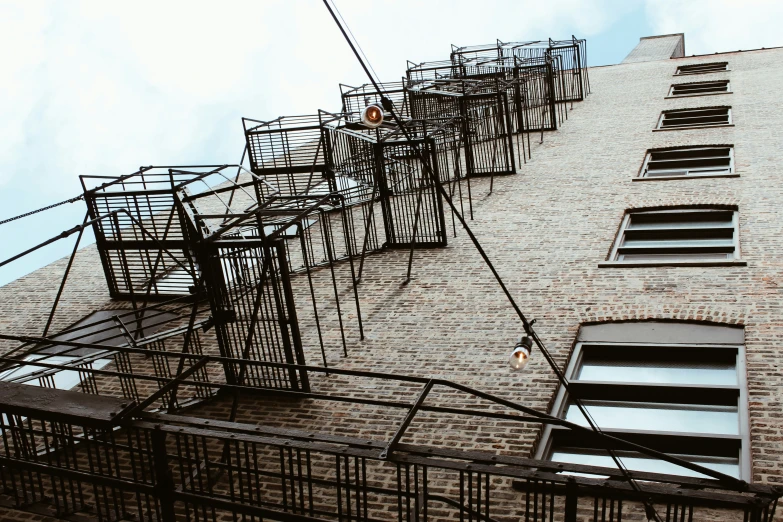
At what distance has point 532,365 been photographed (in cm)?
1053

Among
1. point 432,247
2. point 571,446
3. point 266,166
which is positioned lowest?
point 571,446

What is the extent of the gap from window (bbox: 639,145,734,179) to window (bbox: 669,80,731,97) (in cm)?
716

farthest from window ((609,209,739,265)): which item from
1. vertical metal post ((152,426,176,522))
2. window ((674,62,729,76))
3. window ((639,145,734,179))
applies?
window ((674,62,729,76))

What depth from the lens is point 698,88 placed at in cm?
2719

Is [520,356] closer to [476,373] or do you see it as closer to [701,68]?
[476,373]

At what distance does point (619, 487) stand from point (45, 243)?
832 cm

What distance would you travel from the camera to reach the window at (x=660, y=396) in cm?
868

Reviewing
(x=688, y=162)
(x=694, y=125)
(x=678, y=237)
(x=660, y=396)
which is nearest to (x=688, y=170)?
(x=688, y=162)

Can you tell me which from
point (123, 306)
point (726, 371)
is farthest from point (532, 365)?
point (123, 306)

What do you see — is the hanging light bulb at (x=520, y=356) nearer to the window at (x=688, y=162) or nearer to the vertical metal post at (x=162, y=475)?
the vertical metal post at (x=162, y=475)

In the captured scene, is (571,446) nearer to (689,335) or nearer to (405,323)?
(689,335)

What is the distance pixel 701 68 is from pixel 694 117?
8.47 meters

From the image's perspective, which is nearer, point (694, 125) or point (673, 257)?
point (673, 257)

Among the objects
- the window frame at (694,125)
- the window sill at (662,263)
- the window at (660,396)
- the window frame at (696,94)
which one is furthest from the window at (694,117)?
the window at (660,396)
